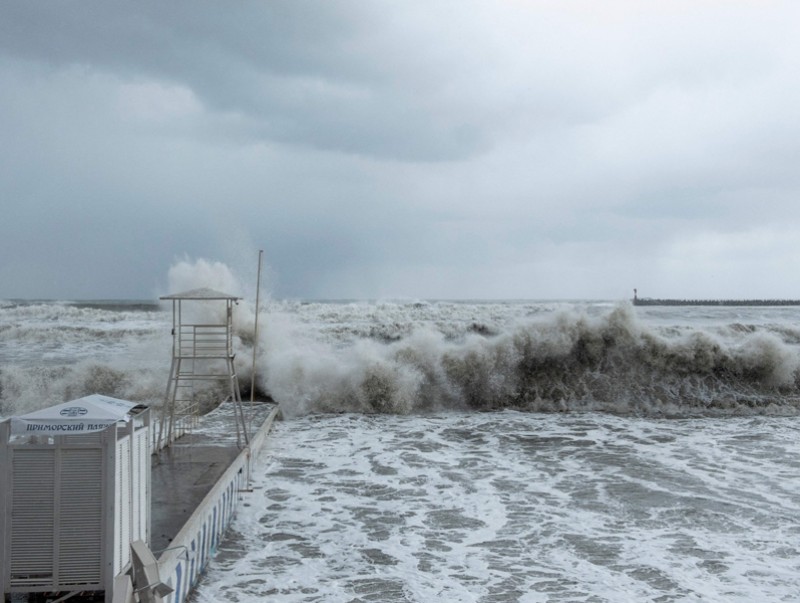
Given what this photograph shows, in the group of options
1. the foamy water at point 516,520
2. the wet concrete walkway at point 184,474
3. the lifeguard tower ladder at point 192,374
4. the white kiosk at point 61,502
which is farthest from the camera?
the lifeguard tower ladder at point 192,374

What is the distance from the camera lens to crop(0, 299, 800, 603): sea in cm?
673

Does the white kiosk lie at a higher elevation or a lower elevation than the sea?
higher

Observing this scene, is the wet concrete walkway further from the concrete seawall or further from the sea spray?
the sea spray

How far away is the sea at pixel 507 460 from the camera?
6.73 m

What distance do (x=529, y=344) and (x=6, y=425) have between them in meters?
18.0

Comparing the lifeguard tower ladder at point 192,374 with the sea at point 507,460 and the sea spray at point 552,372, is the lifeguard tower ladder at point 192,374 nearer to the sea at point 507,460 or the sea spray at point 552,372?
the sea at point 507,460

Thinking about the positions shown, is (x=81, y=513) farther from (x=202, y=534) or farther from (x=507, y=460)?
(x=507, y=460)

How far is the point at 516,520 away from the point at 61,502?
18.8ft

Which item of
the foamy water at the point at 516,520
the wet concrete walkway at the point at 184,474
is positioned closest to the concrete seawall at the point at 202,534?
the wet concrete walkway at the point at 184,474

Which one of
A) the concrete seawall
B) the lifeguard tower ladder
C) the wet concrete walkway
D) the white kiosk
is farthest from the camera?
the lifeguard tower ladder

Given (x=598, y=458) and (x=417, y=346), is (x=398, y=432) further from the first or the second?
(x=417, y=346)

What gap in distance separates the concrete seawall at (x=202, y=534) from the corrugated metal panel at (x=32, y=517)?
3.20ft

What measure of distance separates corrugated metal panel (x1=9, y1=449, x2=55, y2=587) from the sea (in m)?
1.94

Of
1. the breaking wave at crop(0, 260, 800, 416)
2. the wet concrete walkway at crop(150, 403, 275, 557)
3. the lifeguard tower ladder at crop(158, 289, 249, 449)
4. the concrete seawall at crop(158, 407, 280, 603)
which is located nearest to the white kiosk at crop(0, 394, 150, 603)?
the concrete seawall at crop(158, 407, 280, 603)
